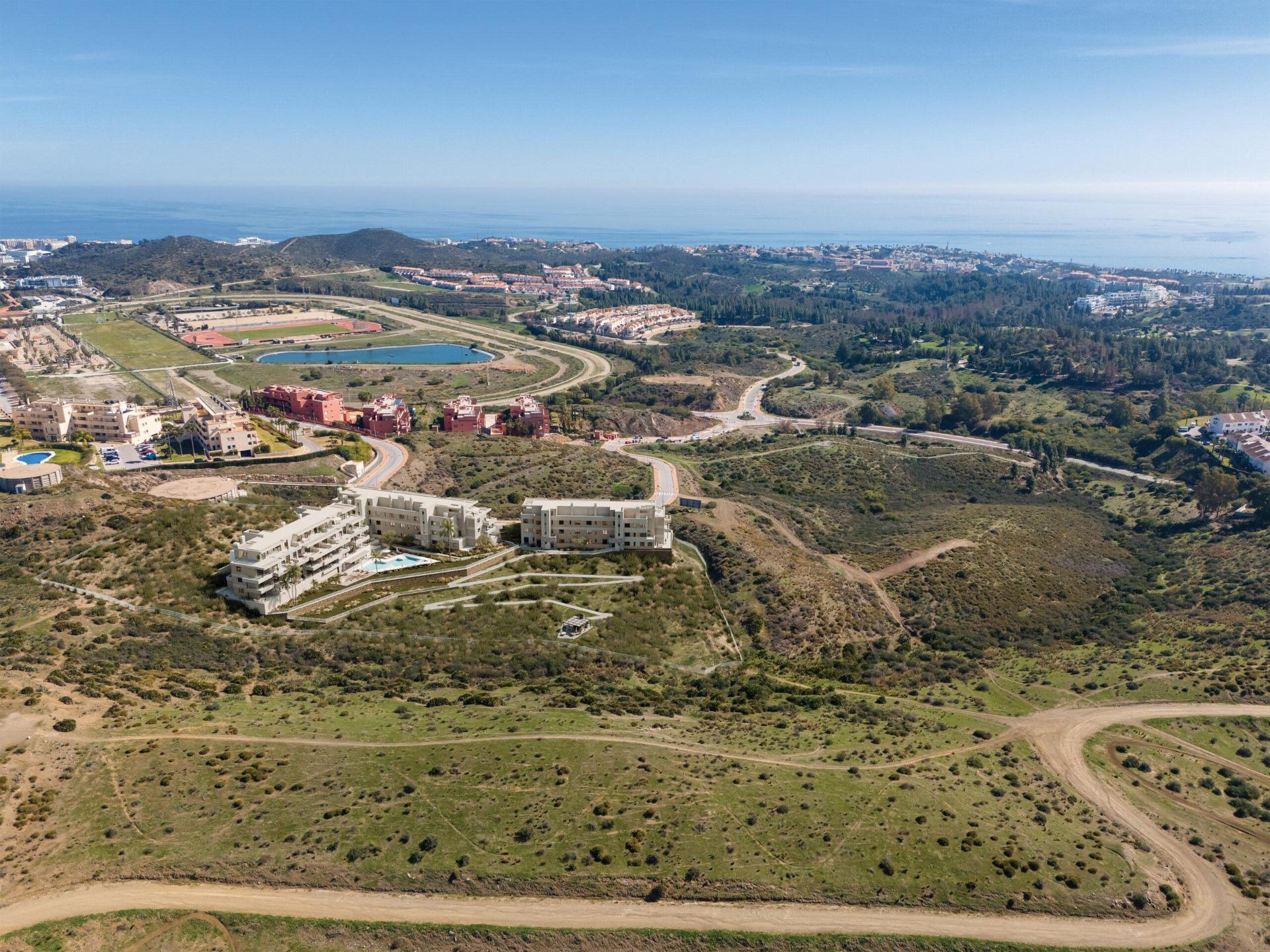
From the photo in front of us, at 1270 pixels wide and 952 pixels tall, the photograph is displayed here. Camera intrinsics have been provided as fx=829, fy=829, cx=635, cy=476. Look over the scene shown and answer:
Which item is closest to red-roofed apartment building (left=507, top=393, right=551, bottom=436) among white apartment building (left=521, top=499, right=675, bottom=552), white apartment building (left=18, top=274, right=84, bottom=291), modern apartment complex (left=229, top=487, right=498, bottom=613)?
modern apartment complex (left=229, top=487, right=498, bottom=613)

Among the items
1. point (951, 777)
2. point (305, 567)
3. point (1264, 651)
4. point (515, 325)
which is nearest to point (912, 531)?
point (1264, 651)

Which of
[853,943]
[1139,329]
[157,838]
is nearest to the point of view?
[853,943]

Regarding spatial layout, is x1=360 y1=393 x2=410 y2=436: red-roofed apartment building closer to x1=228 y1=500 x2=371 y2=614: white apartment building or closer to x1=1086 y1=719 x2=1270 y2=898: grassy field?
x1=228 y1=500 x2=371 y2=614: white apartment building

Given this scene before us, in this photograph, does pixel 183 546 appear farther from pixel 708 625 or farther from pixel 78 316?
pixel 78 316

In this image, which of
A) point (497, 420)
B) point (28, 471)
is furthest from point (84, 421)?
point (497, 420)

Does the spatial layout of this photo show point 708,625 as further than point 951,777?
Yes

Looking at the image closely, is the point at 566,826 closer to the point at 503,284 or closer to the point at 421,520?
the point at 421,520
